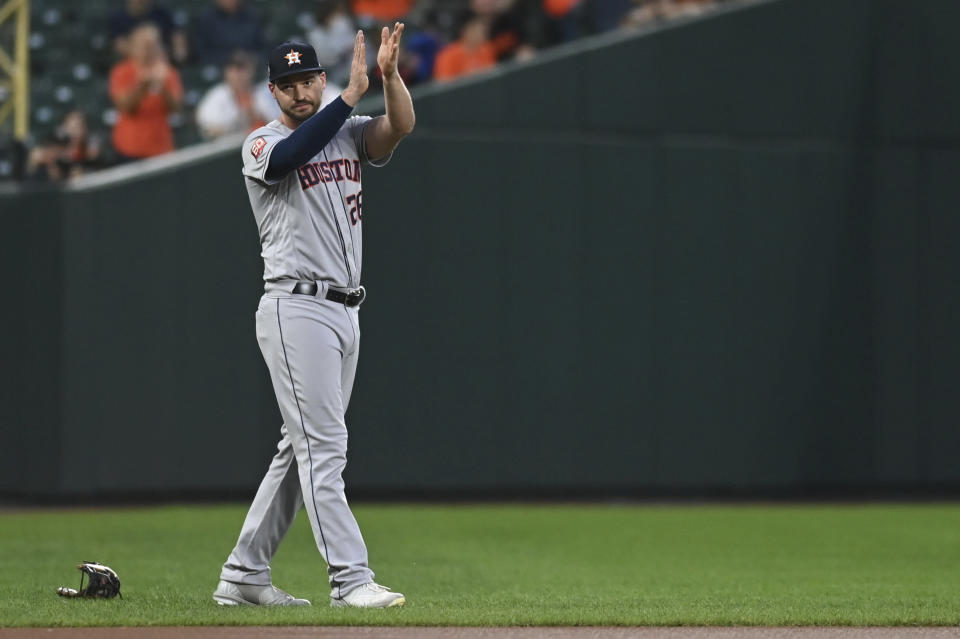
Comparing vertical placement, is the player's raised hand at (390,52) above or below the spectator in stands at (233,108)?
below

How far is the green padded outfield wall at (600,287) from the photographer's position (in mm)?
10570

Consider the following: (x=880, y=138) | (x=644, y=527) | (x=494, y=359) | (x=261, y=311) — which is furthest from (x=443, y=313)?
(x=261, y=311)

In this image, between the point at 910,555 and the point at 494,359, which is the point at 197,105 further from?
the point at 910,555

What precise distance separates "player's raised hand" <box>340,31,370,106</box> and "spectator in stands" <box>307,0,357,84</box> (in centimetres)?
724

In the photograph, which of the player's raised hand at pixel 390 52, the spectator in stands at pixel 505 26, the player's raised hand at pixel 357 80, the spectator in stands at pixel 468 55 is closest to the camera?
the player's raised hand at pixel 357 80

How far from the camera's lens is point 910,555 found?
7949mm

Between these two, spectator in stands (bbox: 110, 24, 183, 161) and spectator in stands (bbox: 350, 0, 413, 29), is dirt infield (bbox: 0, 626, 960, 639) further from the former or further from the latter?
spectator in stands (bbox: 350, 0, 413, 29)

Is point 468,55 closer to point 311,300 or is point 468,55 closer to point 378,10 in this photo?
point 378,10

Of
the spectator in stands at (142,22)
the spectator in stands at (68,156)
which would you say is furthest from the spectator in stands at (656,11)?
the spectator in stands at (68,156)

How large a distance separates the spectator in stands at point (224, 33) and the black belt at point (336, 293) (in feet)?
25.1

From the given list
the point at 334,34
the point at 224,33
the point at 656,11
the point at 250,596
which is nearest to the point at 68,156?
the point at 224,33

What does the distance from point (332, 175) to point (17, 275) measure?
19.9 ft

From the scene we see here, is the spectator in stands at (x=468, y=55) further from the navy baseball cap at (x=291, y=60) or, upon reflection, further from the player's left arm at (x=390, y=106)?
the navy baseball cap at (x=291, y=60)

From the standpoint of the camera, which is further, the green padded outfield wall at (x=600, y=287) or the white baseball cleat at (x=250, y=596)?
the green padded outfield wall at (x=600, y=287)
